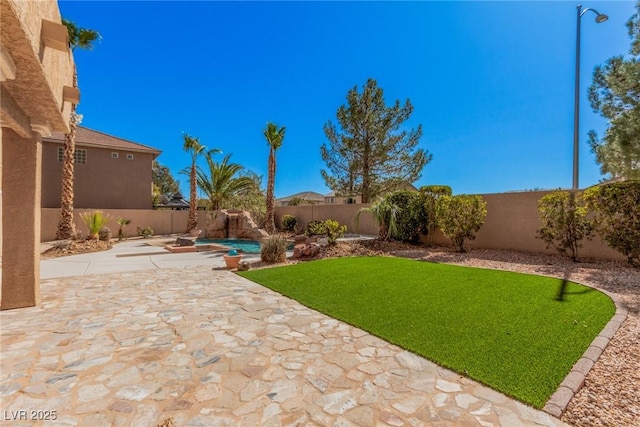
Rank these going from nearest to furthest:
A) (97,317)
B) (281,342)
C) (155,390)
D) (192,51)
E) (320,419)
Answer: (320,419) → (155,390) → (281,342) → (97,317) → (192,51)

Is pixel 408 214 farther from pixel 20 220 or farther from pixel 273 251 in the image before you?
pixel 20 220

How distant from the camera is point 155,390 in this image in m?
2.67

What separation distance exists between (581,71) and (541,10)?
8.34ft

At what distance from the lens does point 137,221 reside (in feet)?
61.7

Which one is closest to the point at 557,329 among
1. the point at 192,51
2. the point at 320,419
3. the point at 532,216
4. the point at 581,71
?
the point at 320,419

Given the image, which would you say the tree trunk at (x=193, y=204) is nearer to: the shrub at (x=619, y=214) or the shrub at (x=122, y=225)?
the shrub at (x=122, y=225)

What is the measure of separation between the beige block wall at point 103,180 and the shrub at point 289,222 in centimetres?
1009

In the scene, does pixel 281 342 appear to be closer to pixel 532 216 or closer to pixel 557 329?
pixel 557 329

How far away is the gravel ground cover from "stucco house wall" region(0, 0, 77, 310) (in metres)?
5.63

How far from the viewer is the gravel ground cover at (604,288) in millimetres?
2365

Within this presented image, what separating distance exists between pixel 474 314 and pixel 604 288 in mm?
3522

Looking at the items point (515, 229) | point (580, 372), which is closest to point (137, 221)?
point (515, 229)

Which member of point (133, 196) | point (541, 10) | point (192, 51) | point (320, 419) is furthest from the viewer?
point (133, 196)

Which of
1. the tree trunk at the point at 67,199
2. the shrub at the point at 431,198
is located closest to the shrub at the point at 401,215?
the shrub at the point at 431,198
